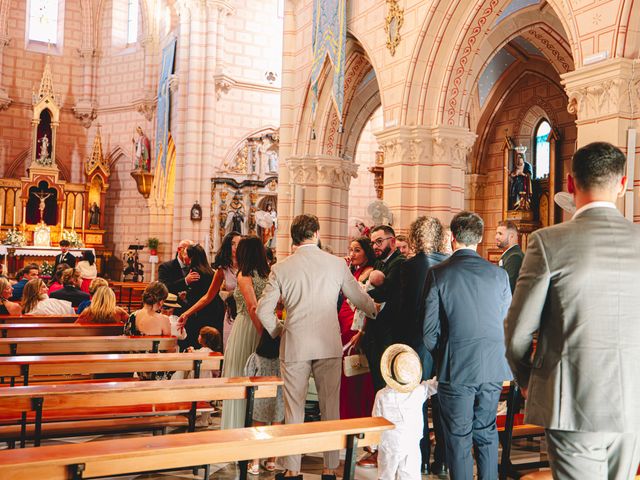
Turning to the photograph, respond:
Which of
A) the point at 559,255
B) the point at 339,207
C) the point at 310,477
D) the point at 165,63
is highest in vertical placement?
the point at 165,63

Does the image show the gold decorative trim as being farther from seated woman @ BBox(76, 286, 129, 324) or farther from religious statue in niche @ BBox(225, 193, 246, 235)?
religious statue in niche @ BBox(225, 193, 246, 235)

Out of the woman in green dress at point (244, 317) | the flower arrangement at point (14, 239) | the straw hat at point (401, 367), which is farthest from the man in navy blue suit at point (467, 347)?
the flower arrangement at point (14, 239)

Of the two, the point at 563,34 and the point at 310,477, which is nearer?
the point at 310,477

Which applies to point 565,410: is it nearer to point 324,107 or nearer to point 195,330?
point 195,330

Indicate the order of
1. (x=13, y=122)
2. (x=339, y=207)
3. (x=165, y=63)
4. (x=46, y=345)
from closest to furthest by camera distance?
(x=46, y=345) < (x=339, y=207) < (x=165, y=63) < (x=13, y=122)

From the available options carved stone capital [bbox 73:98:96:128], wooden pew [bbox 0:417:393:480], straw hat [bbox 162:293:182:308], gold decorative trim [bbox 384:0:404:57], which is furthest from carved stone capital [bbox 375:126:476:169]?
carved stone capital [bbox 73:98:96:128]

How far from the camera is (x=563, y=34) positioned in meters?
12.9

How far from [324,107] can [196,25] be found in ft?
28.6

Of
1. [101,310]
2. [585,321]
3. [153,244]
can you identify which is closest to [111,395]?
[585,321]

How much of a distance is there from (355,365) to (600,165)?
3.09 metres

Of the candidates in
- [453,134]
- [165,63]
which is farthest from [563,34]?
[165,63]

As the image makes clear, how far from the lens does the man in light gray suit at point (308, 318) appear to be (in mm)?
4395

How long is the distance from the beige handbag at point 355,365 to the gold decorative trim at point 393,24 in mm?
6671

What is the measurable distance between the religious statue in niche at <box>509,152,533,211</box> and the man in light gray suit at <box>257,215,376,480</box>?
11.3m
